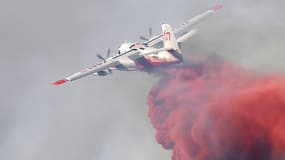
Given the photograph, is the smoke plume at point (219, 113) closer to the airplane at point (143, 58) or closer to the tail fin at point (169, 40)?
the airplane at point (143, 58)

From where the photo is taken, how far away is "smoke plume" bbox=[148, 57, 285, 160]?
73.6 meters

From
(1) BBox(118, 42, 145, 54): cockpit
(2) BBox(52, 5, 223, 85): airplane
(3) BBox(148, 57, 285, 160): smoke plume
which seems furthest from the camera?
(1) BBox(118, 42, 145, 54): cockpit

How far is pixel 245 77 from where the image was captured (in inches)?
3246

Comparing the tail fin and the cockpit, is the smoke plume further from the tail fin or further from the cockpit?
the cockpit

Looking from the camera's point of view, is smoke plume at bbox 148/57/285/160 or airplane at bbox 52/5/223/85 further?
airplane at bbox 52/5/223/85

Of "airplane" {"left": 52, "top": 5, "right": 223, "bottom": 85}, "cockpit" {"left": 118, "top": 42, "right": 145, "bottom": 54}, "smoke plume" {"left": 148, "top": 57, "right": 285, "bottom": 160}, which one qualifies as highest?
"cockpit" {"left": 118, "top": 42, "right": 145, "bottom": 54}

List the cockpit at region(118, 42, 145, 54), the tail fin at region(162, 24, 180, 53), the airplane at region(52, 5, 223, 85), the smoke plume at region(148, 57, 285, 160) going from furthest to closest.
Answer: the cockpit at region(118, 42, 145, 54) < the tail fin at region(162, 24, 180, 53) < the airplane at region(52, 5, 223, 85) < the smoke plume at region(148, 57, 285, 160)

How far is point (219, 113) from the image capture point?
255ft

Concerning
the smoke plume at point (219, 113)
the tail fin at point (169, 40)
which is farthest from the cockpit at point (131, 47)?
the smoke plume at point (219, 113)

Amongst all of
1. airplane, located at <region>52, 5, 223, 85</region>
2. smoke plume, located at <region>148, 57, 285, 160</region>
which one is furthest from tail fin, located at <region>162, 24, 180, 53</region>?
smoke plume, located at <region>148, 57, 285, 160</region>

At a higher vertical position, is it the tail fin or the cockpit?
the cockpit

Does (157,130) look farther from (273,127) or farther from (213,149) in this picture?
(273,127)

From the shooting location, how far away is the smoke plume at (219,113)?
7356cm

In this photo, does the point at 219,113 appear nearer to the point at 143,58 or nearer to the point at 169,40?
the point at 169,40
